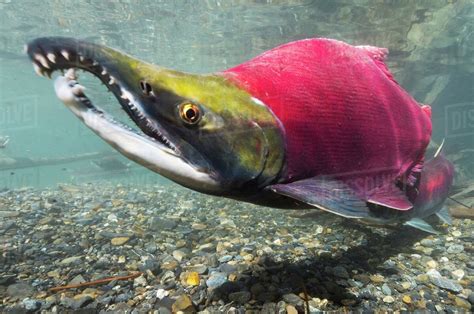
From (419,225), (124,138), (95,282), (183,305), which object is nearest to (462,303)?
(419,225)

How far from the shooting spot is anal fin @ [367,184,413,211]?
1750 millimetres

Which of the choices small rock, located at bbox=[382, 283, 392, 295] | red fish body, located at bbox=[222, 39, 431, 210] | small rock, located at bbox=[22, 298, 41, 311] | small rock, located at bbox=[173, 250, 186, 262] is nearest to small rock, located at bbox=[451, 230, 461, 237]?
small rock, located at bbox=[382, 283, 392, 295]

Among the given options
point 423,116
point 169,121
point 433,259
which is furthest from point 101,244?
point 433,259

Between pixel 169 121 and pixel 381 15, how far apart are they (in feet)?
45.0

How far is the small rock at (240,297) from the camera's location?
7.05 ft

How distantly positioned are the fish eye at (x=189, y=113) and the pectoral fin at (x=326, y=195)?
0.46 meters

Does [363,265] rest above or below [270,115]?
below

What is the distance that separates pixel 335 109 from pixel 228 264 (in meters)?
1.71

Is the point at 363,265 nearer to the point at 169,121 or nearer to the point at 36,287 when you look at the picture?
the point at 169,121

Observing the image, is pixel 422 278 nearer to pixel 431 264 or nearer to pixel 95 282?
pixel 431 264

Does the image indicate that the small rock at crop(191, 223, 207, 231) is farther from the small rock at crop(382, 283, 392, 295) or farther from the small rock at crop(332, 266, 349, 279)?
the small rock at crop(382, 283, 392, 295)

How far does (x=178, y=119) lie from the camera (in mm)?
1318

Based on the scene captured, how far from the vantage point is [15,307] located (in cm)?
212

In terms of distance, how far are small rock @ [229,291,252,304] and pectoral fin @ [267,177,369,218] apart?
42.4 inches
